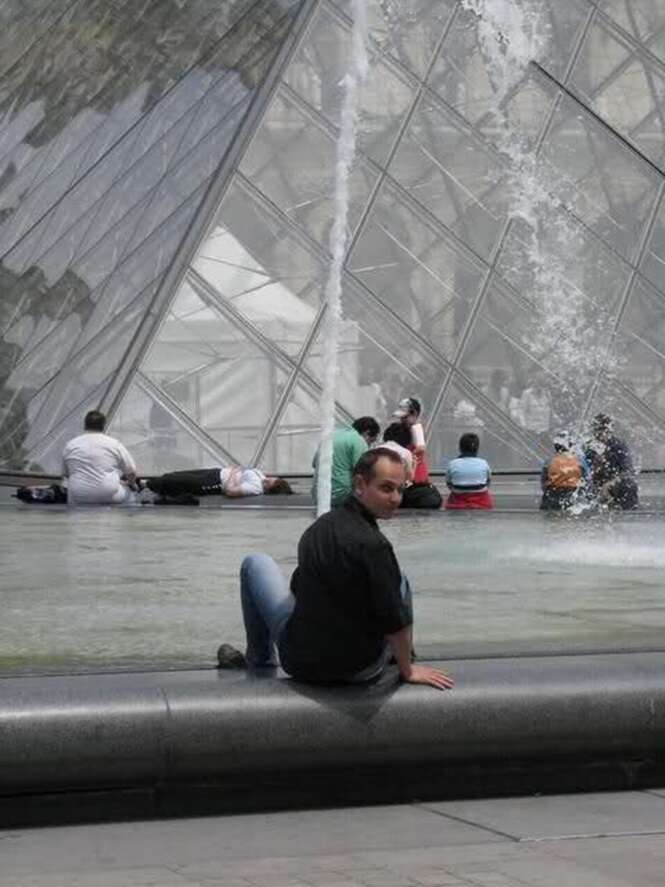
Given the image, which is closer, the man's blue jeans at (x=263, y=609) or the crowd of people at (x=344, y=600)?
the crowd of people at (x=344, y=600)

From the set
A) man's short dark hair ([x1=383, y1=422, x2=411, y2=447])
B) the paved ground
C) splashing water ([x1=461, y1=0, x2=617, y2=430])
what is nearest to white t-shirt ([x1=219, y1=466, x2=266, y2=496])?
man's short dark hair ([x1=383, y1=422, x2=411, y2=447])

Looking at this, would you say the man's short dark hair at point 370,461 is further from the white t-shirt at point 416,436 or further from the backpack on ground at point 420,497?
the white t-shirt at point 416,436

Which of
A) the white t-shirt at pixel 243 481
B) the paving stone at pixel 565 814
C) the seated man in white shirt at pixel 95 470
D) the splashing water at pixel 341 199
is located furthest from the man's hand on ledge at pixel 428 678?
the splashing water at pixel 341 199

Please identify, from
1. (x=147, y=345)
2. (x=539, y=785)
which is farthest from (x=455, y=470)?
(x=539, y=785)

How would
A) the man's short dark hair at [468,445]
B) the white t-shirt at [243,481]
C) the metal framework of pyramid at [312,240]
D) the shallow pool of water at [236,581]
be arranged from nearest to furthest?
the shallow pool of water at [236,581]
the man's short dark hair at [468,445]
the white t-shirt at [243,481]
the metal framework of pyramid at [312,240]

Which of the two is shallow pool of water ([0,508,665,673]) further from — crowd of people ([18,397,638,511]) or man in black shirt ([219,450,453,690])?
man in black shirt ([219,450,453,690])

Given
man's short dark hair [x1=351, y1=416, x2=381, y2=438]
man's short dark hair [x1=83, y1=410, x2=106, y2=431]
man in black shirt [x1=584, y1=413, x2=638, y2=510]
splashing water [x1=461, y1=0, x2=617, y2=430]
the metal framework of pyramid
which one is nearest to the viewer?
man's short dark hair [x1=351, y1=416, x2=381, y2=438]

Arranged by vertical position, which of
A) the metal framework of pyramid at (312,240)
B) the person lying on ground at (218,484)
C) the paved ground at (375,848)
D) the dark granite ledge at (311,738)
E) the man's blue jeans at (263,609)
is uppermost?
the metal framework of pyramid at (312,240)

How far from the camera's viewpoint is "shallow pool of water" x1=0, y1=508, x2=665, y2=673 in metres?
8.44

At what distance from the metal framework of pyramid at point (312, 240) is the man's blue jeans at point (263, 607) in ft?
41.3

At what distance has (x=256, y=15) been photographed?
23.3 meters

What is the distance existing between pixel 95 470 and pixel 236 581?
6.44m

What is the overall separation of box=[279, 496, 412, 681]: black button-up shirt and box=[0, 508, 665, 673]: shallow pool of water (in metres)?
0.90

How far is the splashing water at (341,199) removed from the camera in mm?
20297
